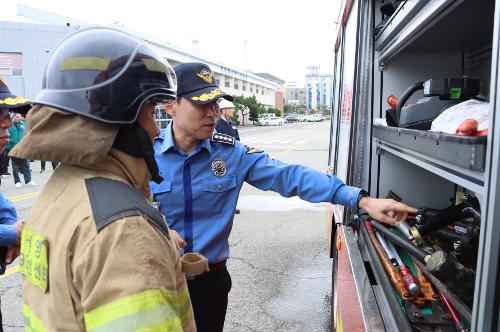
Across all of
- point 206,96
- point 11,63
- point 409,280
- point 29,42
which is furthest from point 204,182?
point 29,42

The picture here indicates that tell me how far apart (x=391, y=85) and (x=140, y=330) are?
245cm

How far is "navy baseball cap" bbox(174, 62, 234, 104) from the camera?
2.38m

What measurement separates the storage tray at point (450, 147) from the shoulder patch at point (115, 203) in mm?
764

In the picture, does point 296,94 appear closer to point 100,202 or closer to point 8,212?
point 8,212

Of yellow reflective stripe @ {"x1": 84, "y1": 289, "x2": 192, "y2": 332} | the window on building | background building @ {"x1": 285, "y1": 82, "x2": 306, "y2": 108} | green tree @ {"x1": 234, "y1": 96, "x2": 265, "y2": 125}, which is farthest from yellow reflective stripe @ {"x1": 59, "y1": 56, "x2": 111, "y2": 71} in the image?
background building @ {"x1": 285, "y1": 82, "x2": 306, "y2": 108}

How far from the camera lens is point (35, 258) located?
1.15 meters

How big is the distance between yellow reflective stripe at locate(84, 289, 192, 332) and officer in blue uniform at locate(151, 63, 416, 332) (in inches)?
56.9

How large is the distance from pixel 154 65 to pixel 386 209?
1389mm

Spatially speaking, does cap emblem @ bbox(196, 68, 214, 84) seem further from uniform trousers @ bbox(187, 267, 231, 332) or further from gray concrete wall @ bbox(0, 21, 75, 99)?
gray concrete wall @ bbox(0, 21, 75, 99)

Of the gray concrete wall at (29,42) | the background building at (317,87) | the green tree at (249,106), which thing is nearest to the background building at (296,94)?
the background building at (317,87)

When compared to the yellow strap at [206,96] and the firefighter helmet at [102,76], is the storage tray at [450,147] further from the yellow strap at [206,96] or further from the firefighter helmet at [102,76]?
the yellow strap at [206,96]

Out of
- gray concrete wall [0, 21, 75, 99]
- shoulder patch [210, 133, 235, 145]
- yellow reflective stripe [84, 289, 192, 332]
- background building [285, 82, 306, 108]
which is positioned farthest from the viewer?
background building [285, 82, 306, 108]

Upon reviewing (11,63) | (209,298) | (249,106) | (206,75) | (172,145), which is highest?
(11,63)

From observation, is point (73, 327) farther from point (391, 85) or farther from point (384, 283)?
point (391, 85)
